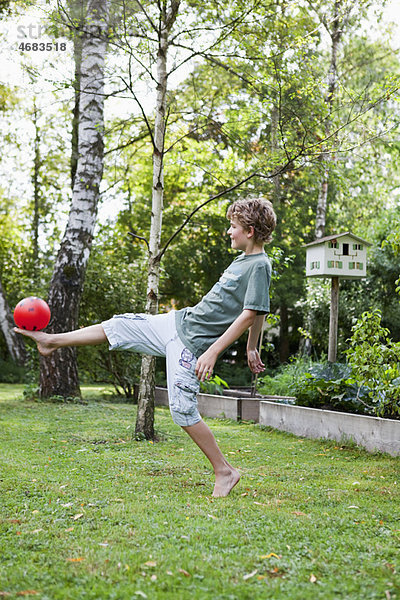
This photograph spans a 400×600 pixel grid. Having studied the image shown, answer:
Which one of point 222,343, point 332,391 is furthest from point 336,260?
point 222,343

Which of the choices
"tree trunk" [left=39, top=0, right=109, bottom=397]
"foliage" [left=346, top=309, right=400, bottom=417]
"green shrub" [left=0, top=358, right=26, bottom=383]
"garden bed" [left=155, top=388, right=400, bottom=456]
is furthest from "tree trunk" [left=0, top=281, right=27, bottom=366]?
"foliage" [left=346, top=309, right=400, bottom=417]

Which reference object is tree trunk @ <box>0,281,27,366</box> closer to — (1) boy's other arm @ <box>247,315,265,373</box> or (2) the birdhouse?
(2) the birdhouse

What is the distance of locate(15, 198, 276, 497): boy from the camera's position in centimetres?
391

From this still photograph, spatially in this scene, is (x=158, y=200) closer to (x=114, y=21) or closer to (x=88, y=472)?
(x=114, y=21)

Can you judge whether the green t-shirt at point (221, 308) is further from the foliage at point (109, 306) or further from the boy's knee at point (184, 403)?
the foliage at point (109, 306)

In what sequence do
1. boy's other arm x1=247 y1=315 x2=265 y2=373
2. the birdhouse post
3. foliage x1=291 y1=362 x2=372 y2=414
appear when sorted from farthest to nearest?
the birdhouse post
foliage x1=291 y1=362 x2=372 y2=414
boy's other arm x1=247 y1=315 x2=265 y2=373

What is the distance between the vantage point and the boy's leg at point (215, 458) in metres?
3.96

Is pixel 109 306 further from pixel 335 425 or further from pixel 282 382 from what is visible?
pixel 335 425

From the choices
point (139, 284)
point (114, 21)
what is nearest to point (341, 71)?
point (139, 284)

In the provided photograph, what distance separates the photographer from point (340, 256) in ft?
28.0

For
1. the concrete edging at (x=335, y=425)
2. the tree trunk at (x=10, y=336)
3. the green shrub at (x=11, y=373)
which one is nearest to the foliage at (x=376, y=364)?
the concrete edging at (x=335, y=425)

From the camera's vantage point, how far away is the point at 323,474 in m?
4.89

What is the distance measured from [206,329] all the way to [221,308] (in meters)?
0.17

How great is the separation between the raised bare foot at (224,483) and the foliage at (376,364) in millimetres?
2257
